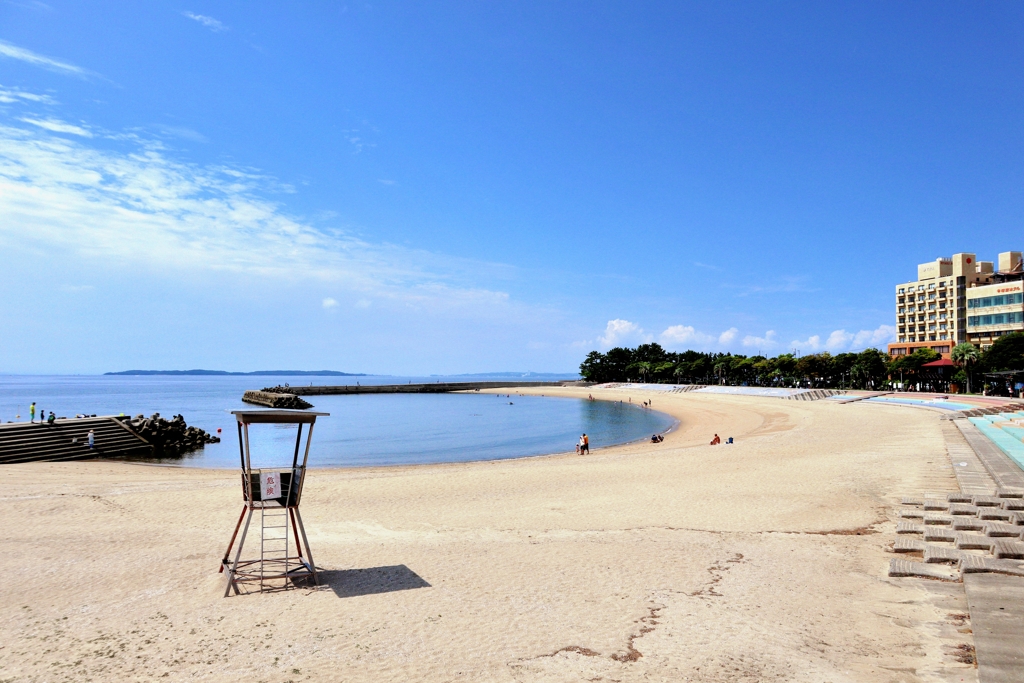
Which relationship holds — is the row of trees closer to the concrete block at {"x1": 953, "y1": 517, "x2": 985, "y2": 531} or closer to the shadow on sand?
the concrete block at {"x1": 953, "y1": 517, "x2": 985, "y2": 531}

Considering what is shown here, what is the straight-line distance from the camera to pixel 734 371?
393ft

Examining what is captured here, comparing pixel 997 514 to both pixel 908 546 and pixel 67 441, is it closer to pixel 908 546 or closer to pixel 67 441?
pixel 908 546

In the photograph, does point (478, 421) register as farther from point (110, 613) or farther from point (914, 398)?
point (110, 613)

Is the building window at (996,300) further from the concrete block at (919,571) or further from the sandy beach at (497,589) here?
the concrete block at (919,571)

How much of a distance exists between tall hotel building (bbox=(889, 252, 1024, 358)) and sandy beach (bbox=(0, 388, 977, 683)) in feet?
291

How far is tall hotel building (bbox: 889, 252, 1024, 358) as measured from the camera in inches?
3383

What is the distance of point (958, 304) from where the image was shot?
339 ft

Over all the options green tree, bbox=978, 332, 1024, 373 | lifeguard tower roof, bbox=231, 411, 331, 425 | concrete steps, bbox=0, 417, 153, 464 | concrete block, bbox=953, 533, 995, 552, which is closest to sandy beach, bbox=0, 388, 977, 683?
concrete block, bbox=953, 533, 995, 552

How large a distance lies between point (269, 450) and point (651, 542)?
32.9 metres

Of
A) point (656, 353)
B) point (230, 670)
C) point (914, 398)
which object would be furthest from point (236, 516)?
point (656, 353)

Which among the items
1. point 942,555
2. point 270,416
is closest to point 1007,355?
point 942,555

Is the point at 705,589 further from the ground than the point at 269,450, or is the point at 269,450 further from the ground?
the point at 705,589

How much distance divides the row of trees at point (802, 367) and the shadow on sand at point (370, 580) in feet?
252

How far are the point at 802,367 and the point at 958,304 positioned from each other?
113 feet
